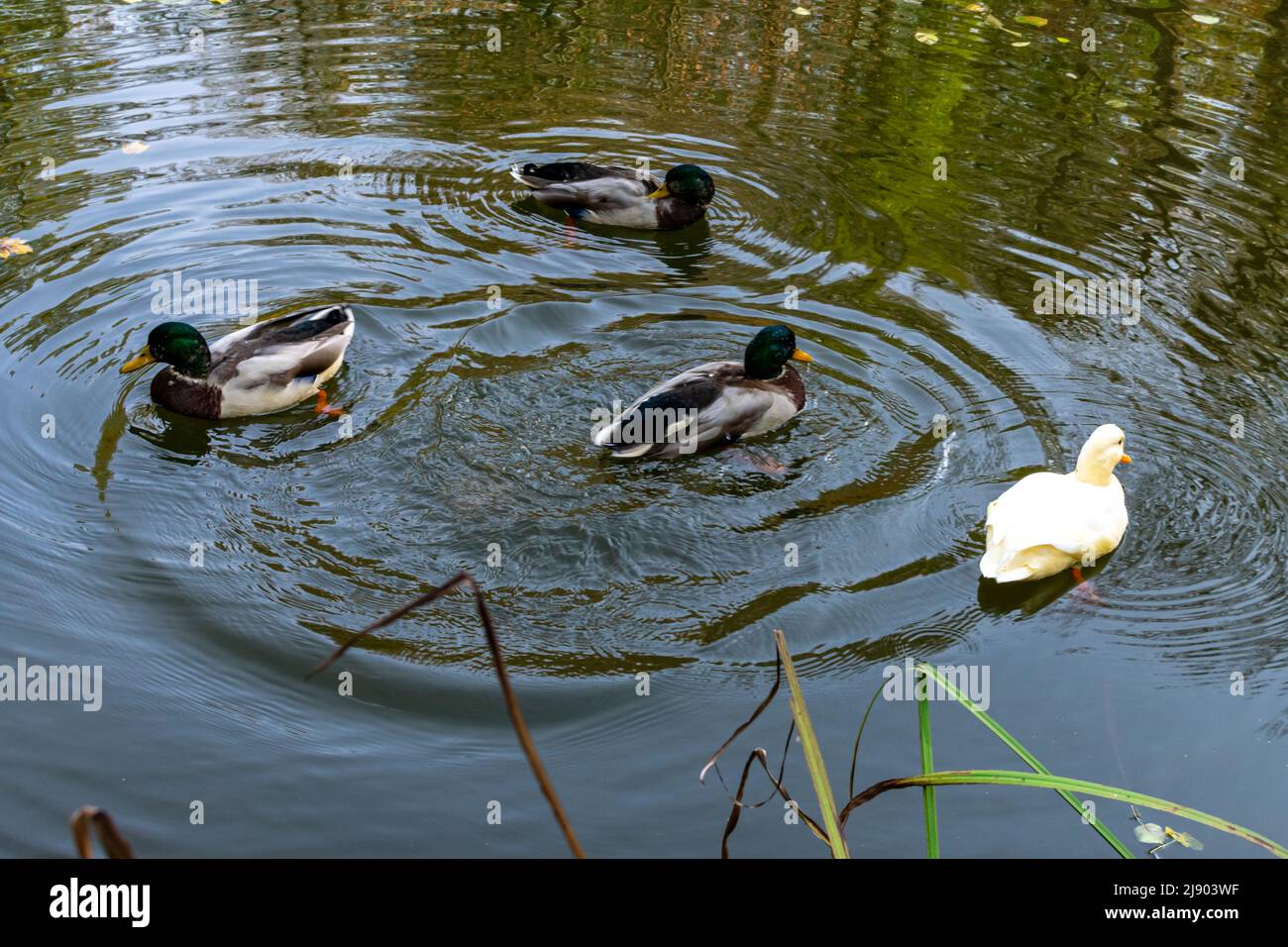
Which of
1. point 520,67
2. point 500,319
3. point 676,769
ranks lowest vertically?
point 676,769

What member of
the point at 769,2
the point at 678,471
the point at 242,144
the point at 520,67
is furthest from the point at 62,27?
the point at 678,471

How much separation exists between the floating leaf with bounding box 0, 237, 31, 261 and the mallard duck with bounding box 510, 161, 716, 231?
3407 mm

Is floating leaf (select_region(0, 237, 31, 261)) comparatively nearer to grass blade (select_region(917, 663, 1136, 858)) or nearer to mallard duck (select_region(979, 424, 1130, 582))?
mallard duck (select_region(979, 424, 1130, 582))

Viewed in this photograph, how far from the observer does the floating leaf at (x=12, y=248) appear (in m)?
7.94

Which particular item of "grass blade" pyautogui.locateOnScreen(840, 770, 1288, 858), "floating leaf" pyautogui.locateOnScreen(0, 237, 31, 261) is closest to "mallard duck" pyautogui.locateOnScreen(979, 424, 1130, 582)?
"grass blade" pyautogui.locateOnScreen(840, 770, 1288, 858)

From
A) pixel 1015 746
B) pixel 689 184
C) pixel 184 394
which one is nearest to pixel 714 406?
pixel 184 394

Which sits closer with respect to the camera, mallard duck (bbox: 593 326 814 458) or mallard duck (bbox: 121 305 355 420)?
mallard duck (bbox: 593 326 814 458)

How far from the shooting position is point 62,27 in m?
11.8

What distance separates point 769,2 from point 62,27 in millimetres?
7017

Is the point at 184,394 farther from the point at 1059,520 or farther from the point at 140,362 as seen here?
the point at 1059,520

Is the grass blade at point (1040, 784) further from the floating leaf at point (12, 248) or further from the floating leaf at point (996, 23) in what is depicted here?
the floating leaf at point (996, 23)

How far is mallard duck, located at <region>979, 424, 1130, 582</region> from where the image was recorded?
5285mm
